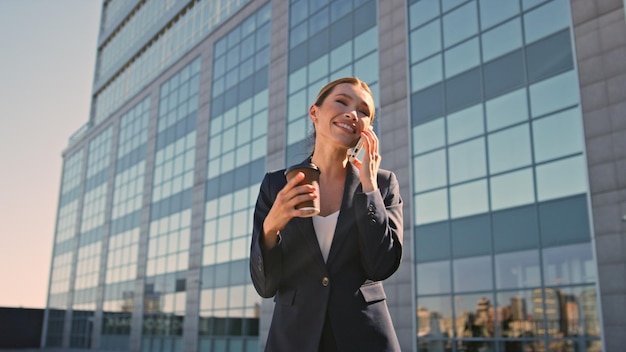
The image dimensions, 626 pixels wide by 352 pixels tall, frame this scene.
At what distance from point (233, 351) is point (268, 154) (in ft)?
28.5

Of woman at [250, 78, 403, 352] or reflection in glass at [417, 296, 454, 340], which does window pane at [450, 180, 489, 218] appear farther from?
woman at [250, 78, 403, 352]

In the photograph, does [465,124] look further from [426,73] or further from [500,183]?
[426,73]

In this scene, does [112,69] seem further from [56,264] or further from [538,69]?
[538,69]

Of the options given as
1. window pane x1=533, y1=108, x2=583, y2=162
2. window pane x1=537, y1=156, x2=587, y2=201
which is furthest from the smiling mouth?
window pane x1=533, y1=108, x2=583, y2=162

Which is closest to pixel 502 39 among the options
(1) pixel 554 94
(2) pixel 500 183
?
(1) pixel 554 94

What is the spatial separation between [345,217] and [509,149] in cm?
1576

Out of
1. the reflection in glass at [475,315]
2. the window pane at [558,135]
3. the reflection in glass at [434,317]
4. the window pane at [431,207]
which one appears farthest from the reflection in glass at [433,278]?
the window pane at [558,135]

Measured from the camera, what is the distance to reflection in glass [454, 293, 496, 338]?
16516 millimetres

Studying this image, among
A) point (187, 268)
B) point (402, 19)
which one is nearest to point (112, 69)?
point (187, 268)

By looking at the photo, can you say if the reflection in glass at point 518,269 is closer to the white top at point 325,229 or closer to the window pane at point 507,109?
the window pane at point 507,109

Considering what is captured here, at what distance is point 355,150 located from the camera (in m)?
2.29

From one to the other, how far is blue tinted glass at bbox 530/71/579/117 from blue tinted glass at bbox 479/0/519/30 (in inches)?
99.7

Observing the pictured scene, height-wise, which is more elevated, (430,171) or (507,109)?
(507,109)

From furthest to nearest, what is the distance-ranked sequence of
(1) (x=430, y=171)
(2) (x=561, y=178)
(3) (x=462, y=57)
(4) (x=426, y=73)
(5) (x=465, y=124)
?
(4) (x=426, y=73), (1) (x=430, y=171), (3) (x=462, y=57), (5) (x=465, y=124), (2) (x=561, y=178)
